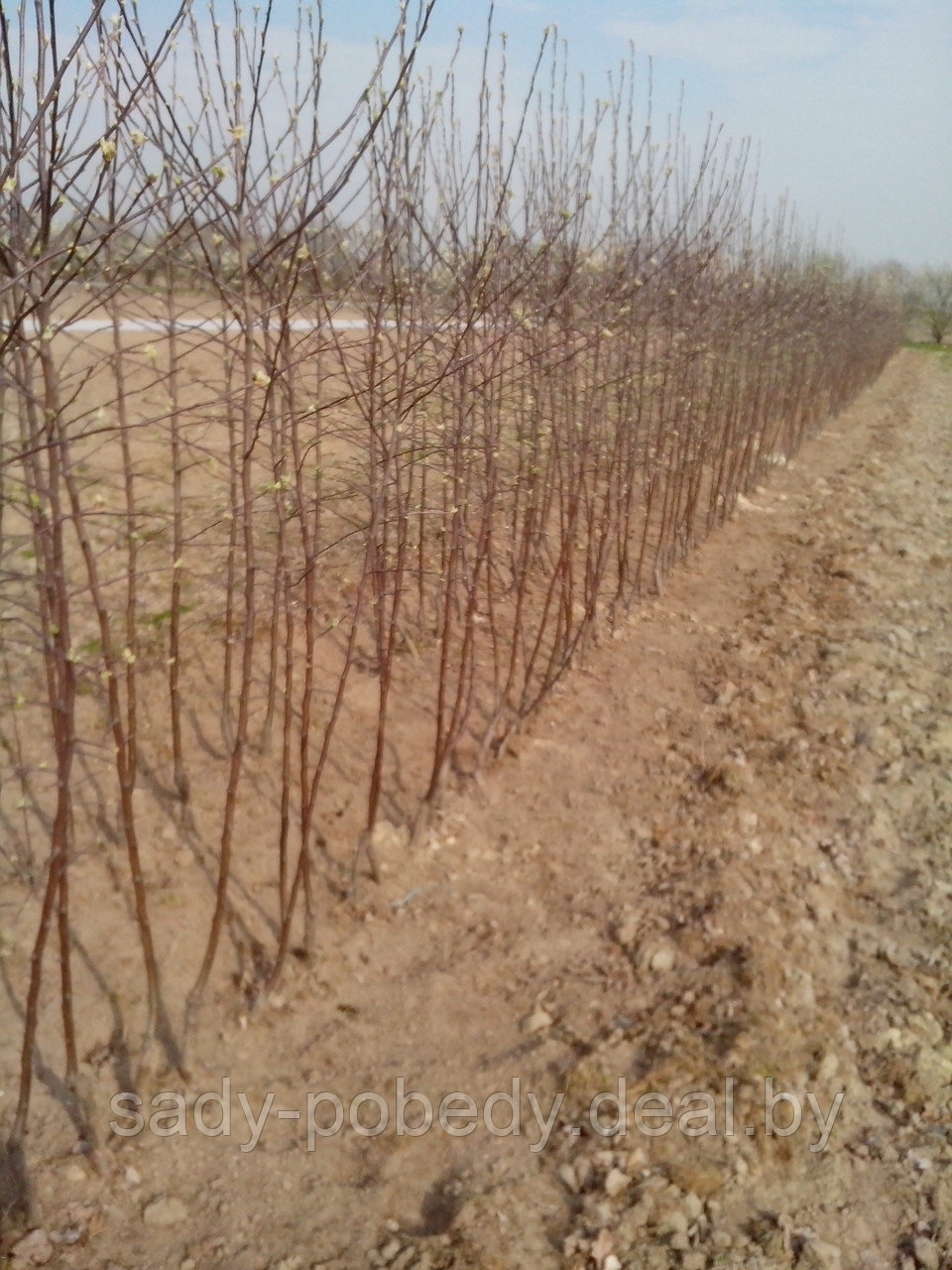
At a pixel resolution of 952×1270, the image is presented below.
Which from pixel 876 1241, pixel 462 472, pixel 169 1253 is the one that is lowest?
pixel 169 1253

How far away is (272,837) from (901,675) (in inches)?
133

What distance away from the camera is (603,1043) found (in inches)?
106

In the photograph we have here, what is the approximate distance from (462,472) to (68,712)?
200 cm

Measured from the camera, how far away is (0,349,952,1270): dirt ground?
219cm

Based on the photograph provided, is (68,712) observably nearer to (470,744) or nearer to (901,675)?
(470,744)

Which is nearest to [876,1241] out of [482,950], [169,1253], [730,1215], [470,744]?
[730,1215]

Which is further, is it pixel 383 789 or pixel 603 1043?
pixel 383 789

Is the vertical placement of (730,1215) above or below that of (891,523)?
below

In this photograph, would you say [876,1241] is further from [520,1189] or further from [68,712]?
[68,712]

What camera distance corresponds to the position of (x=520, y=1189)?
2287 millimetres

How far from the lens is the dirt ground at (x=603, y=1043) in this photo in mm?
Answer: 2189

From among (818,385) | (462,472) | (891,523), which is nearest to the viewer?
(462,472)

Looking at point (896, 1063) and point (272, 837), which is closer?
point (896, 1063)

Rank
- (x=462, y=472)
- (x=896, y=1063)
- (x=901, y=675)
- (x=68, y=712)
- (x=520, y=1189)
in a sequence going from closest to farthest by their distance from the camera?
(x=68, y=712)
(x=520, y=1189)
(x=896, y=1063)
(x=462, y=472)
(x=901, y=675)
